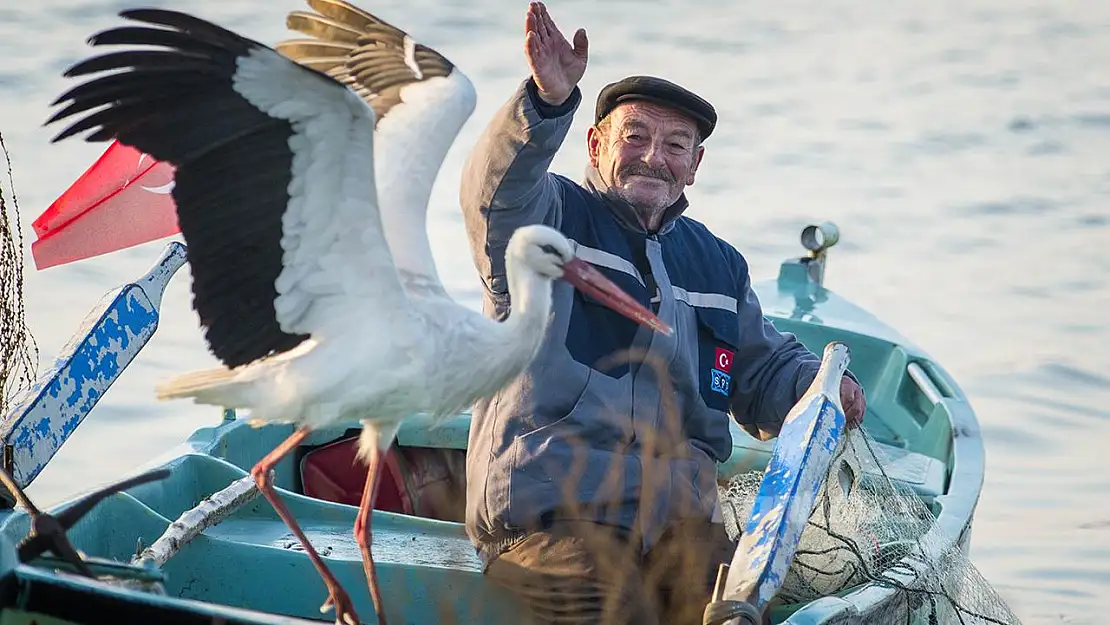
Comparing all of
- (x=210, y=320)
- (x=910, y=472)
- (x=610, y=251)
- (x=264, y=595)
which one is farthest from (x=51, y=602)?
(x=910, y=472)

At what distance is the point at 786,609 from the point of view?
16.9 feet

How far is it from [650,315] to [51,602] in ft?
5.05

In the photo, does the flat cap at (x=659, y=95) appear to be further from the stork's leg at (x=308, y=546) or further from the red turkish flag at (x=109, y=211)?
the stork's leg at (x=308, y=546)

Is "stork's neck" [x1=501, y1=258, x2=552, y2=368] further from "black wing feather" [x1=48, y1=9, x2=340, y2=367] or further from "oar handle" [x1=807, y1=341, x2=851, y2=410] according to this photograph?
"oar handle" [x1=807, y1=341, x2=851, y2=410]

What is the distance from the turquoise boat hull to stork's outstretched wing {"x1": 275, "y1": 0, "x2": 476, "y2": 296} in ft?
3.22

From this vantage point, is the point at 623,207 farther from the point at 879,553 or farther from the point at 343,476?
the point at 343,476

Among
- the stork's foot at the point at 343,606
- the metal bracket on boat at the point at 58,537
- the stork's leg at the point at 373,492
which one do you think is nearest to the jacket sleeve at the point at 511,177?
the stork's leg at the point at 373,492

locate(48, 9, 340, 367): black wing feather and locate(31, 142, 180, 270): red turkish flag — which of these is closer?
locate(48, 9, 340, 367): black wing feather

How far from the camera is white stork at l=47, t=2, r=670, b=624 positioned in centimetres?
387

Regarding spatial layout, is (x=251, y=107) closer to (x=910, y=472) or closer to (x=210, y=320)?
(x=210, y=320)

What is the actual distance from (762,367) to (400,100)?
146 cm

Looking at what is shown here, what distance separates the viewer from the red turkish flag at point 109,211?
5531 millimetres

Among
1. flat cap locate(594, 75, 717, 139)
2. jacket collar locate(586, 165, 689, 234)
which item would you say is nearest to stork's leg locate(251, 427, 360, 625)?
jacket collar locate(586, 165, 689, 234)

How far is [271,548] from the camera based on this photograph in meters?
5.09
